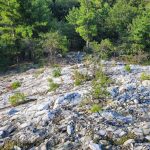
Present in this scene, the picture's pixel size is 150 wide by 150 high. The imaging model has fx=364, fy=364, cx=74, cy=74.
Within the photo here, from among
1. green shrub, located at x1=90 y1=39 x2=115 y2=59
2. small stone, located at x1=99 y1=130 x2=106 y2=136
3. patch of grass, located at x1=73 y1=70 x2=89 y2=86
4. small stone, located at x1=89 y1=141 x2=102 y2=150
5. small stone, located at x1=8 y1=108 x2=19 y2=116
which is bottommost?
green shrub, located at x1=90 y1=39 x2=115 y2=59

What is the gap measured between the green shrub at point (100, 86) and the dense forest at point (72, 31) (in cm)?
2139

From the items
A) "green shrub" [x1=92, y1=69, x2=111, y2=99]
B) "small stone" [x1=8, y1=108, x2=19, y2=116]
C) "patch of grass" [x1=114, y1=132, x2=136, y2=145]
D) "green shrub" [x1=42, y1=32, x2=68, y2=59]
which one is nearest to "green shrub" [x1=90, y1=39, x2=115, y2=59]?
"green shrub" [x1=42, y1=32, x2=68, y2=59]

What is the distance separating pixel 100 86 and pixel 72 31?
40658 millimetres

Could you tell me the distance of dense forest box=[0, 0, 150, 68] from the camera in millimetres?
46000

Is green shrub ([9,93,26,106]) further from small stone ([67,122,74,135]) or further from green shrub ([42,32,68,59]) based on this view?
green shrub ([42,32,68,59])

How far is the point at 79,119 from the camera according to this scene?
15.7 meters

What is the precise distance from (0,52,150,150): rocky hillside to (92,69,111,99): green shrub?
298mm

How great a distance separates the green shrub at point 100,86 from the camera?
1845cm

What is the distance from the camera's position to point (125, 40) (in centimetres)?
5869

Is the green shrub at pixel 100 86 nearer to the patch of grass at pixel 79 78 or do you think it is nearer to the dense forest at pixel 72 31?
the patch of grass at pixel 79 78

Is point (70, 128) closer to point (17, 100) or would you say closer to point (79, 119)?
point (79, 119)

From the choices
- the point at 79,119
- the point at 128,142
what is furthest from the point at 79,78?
the point at 128,142

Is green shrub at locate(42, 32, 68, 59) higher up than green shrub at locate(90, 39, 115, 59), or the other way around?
green shrub at locate(42, 32, 68, 59)

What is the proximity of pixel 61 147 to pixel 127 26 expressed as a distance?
1922 inches
